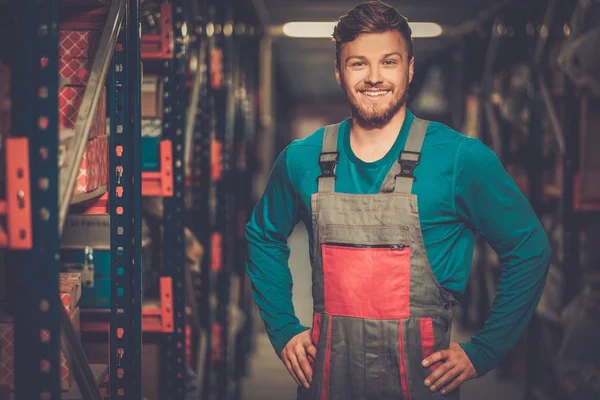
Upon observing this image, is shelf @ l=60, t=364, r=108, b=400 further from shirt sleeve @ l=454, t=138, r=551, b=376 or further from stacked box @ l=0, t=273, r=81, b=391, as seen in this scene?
shirt sleeve @ l=454, t=138, r=551, b=376

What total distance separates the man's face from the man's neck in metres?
0.02

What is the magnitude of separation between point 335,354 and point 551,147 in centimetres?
349

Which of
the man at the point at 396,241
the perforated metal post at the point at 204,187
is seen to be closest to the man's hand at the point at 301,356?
the man at the point at 396,241

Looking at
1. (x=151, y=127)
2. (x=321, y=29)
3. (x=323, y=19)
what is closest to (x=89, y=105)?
(x=151, y=127)

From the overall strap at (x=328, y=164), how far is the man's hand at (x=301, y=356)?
1.64 feet

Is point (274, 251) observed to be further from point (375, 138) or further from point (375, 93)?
point (375, 93)

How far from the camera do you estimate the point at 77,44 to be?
241 centimetres

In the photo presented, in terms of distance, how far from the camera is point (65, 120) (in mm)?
2316

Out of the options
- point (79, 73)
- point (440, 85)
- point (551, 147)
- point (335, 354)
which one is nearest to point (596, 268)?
point (551, 147)

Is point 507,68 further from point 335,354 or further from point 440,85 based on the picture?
point 440,85

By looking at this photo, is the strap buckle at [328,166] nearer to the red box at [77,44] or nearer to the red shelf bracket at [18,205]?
the red box at [77,44]

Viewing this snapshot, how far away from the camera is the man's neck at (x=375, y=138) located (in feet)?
8.17

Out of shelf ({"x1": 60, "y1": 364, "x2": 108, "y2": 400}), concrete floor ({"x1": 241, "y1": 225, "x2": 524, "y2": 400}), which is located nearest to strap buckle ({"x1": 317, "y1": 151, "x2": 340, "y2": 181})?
shelf ({"x1": 60, "y1": 364, "x2": 108, "y2": 400})

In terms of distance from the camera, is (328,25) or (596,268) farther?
(328,25)
